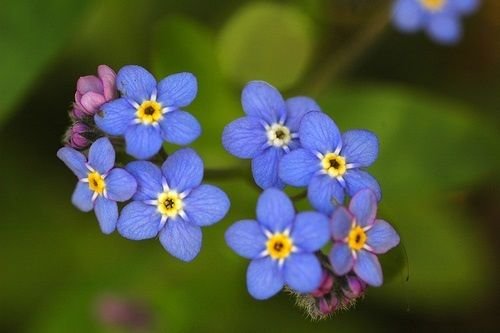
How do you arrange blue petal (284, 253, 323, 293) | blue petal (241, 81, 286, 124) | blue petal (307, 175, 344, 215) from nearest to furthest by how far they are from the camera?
blue petal (284, 253, 323, 293)
blue petal (307, 175, 344, 215)
blue petal (241, 81, 286, 124)

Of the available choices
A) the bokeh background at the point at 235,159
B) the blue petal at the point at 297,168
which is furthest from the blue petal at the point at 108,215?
the bokeh background at the point at 235,159

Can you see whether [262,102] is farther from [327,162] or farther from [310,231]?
[310,231]

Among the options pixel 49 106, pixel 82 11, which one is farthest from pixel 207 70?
pixel 49 106

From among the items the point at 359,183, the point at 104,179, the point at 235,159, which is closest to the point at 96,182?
the point at 104,179

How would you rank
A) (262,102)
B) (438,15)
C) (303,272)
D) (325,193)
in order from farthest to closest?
1. (438,15)
2. (262,102)
3. (325,193)
4. (303,272)

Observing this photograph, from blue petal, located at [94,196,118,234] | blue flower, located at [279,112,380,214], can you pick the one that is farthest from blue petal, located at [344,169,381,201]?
blue petal, located at [94,196,118,234]

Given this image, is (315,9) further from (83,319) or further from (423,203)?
(83,319)

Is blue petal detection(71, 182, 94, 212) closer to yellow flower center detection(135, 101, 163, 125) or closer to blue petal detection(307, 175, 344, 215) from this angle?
yellow flower center detection(135, 101, 163, 125)
